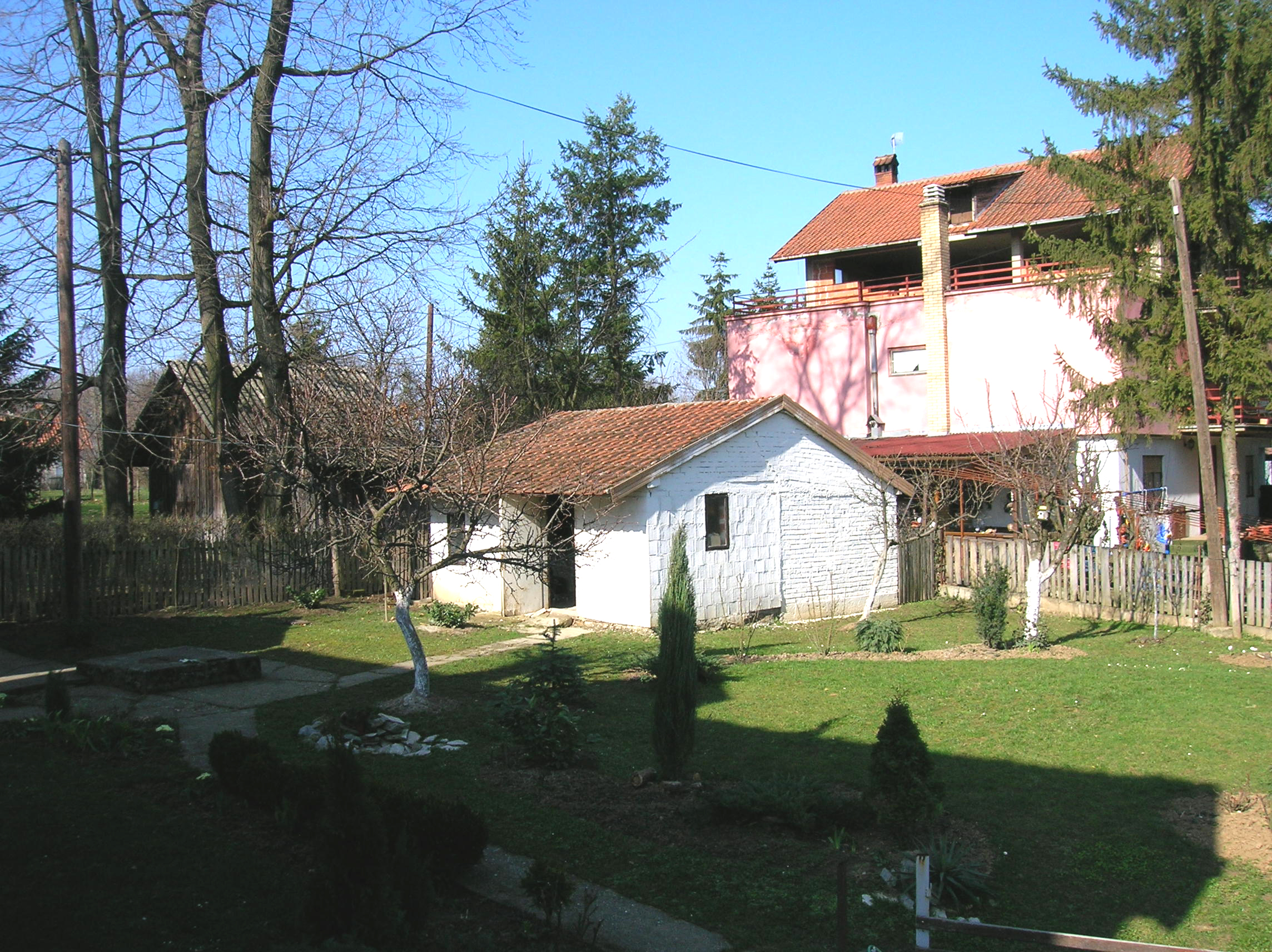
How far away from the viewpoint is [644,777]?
774cm

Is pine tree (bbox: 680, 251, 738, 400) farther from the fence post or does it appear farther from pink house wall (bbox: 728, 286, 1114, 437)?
the fence post

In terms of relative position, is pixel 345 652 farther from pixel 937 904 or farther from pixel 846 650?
pixel 937 904

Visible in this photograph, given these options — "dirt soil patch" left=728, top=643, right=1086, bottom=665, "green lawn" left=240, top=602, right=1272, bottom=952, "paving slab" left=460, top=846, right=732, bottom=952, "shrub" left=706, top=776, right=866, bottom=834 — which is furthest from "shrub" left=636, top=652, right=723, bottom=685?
"paving slab" left=460, top=846, right=732, bottom=952

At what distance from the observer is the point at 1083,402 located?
20859 mm

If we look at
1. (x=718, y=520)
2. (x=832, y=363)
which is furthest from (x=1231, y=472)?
(x=832, y=363)

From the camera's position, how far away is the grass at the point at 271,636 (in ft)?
47.6

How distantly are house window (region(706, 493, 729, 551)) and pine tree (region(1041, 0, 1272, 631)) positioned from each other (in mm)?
9944

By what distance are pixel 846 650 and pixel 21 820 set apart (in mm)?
11590

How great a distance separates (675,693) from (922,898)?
3324mm

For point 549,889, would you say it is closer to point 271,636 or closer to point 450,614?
point 450,614

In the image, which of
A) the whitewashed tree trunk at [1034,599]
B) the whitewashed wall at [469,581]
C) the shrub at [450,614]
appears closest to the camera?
the whitewashed tree trunk at [1034,599]

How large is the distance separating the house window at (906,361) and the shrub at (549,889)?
26075mm

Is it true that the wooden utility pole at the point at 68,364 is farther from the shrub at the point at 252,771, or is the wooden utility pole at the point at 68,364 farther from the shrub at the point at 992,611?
the shrub at the point at 992,611

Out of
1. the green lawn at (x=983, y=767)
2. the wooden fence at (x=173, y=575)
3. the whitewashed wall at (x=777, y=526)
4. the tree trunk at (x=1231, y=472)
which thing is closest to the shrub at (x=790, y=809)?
the green lawn at (x=983, y=767)
